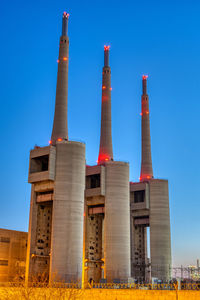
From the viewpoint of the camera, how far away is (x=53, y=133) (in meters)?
77.9

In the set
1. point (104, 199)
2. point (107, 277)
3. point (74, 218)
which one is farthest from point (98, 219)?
point (74, 218)

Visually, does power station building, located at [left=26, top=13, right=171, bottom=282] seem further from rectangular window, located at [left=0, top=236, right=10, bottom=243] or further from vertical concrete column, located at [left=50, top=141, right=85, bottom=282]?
rectangular window, located at [left=0, top=236, right=10, bottom=243]

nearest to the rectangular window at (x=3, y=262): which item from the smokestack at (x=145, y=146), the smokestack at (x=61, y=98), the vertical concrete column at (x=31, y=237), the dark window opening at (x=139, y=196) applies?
the vertical concrete column at (x=31, y=237)

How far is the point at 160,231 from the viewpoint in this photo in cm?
9100

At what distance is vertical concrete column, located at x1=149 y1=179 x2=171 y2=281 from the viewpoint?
89.1 meters

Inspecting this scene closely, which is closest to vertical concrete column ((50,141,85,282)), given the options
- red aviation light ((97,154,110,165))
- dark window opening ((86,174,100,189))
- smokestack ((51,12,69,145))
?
smokestack ((51,12,69,145))

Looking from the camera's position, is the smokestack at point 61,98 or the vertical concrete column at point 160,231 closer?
the smokestack at point 61,98

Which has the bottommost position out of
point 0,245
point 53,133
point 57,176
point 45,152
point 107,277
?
point 107,277

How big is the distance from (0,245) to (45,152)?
19757 millimetres

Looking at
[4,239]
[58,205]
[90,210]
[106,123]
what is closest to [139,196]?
[90,210]

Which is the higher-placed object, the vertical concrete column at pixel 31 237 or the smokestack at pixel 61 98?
the smokestack at pixel 61 98

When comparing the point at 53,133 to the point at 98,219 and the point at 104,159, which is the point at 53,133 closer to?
the point at 104,159

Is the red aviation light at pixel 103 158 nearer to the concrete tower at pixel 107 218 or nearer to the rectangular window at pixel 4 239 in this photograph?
the concrete tower at pixel 107 218

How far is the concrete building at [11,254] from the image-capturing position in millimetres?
76188
